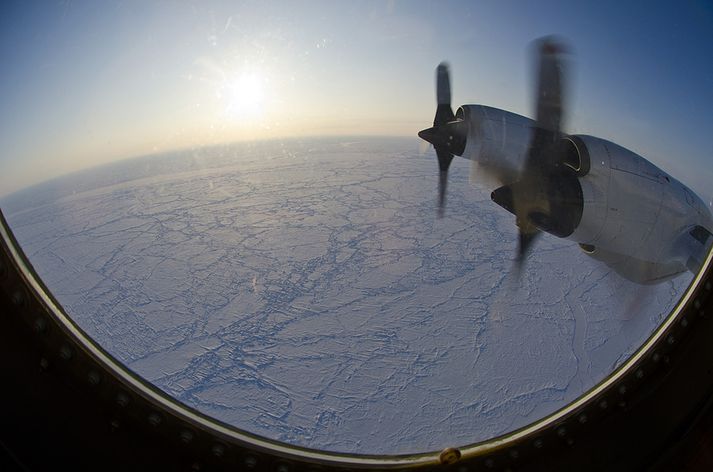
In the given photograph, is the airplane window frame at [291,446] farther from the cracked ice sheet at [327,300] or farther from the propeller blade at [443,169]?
the propeller blade at [443,169]

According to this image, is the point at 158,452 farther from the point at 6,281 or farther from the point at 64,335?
the point at 6,281

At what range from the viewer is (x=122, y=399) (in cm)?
69

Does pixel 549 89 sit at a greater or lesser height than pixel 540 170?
greater

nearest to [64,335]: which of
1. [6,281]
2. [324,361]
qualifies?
[6,281]

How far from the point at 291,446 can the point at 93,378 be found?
1.59 feet

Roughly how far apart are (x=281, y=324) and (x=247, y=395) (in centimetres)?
480

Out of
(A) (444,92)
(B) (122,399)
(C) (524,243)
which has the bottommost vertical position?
(C) (524,243)

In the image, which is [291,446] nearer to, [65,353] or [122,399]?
[122,399]

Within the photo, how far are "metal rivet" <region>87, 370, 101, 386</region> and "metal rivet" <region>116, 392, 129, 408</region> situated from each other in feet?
0.16

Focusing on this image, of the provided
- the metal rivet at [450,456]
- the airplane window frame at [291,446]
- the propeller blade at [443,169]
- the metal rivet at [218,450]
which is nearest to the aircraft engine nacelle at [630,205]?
the propeller blade at [443,169]

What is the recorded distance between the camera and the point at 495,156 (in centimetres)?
240

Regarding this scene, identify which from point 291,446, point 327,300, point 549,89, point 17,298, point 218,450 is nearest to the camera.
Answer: point 17,298

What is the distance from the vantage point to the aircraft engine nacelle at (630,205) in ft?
6.56

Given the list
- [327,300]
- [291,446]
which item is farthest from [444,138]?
[327,300]
